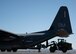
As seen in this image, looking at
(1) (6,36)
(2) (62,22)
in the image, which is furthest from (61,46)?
(1) (6,36)

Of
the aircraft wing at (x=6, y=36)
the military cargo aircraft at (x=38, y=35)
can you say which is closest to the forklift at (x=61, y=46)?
the military cargo aircraft at (x=38, y=35)

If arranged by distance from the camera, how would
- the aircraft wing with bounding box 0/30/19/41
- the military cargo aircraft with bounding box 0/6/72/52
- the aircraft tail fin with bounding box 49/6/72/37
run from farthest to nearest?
the aircraft tail fin with bounding box 49/6/72/37
the military cargo aircraft with bounding box 0/6/72/52
the aircraft wing with bounding box 0/30/19/41

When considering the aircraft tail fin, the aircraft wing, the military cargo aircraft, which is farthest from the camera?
the aircraft tail fin

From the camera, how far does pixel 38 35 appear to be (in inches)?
1544

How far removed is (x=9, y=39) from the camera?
36344 mm

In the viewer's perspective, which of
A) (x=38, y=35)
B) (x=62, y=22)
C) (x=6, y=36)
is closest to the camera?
(x=6, y=36)

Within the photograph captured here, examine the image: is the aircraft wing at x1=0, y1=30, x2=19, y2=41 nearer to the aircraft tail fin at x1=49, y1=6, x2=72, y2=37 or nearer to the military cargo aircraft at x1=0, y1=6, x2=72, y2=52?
the military cargo aircraft at x1=0, y1=6, x2=72, y2=52

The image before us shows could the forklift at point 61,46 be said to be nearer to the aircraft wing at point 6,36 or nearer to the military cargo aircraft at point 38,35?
the military cargo aircraft at point 38,35

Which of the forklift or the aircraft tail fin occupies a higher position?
the aircraft tail fin

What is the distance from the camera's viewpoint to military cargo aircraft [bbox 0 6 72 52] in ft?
120

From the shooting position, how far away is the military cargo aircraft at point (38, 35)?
36.5m

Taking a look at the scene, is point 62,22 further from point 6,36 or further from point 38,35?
point 6,36

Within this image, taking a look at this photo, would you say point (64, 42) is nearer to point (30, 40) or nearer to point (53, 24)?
point (53, 24)

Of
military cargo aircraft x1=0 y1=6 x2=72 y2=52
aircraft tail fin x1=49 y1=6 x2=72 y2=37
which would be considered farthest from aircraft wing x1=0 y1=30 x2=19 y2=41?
aircraft tail fin x1=49 y1=6 x2=72 y2=37
